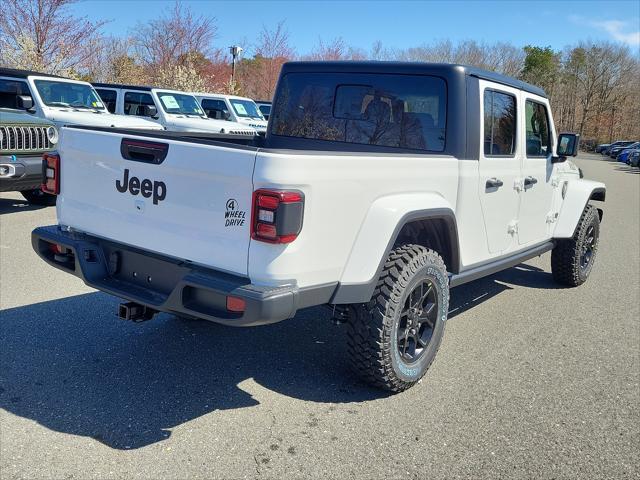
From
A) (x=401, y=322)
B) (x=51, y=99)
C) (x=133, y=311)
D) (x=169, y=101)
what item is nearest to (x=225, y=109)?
(x=169, y=101)

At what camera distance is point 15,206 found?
348 inches

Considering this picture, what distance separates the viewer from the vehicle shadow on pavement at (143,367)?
10.4 feet

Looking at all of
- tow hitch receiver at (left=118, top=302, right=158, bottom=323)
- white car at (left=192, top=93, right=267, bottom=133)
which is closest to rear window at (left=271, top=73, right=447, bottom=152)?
tow hitch receiver at (left=118, top=302, right=158, bottom=323)

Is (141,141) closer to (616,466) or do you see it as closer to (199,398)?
(199,398)

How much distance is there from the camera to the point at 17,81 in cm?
982

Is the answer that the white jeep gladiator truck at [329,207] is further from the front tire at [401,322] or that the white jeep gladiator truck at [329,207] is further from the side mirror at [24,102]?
the side mirror at [24,102]

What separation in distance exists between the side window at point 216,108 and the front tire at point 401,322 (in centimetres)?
1401

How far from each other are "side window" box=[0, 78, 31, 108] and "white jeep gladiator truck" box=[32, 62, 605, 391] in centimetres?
690

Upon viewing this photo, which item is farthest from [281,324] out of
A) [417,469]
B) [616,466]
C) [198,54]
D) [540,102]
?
[198,54]

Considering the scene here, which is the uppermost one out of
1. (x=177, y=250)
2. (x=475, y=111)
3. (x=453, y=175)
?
(x=475, y=111)

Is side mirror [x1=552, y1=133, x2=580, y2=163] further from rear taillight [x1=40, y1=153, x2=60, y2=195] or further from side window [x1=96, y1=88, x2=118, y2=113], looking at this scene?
side window [x1=96, y1=88, x2=118, y2=113]

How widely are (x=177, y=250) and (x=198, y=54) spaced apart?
1176 inches

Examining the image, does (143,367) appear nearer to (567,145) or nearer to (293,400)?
(293,400)

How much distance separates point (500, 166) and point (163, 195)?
8.22 ft
